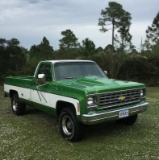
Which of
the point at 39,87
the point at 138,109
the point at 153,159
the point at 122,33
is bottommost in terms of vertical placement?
the point at 153,159

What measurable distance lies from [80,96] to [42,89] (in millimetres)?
1918

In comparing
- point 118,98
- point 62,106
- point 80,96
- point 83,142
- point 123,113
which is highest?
point 80,96

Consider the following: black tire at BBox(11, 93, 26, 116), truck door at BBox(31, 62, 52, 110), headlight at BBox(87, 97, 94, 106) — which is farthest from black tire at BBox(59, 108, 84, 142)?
black tire at BBox(11, 93, 26, 116)

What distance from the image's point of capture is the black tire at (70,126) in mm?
6606

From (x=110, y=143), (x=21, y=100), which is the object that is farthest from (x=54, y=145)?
(x=21, y=100)

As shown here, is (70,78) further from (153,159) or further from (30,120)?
(153,159)

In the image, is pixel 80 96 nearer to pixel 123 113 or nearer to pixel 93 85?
pixel 93 85

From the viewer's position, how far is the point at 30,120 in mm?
9320

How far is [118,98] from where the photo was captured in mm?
6801

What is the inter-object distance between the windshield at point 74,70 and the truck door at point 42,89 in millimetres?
252

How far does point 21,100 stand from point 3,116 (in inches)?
40.7

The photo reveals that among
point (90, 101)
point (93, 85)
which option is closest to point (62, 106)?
point (93, 85)

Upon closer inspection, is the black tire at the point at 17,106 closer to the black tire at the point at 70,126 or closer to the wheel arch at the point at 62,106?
the wheel arch at the point at 62,106

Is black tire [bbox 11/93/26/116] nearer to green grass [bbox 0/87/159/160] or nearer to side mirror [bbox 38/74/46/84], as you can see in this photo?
green grass [bbox 0/87/159/160]
